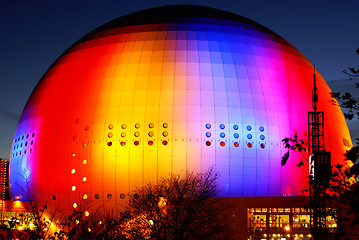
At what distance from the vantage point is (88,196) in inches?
1532

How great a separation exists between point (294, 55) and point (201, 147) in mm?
13223

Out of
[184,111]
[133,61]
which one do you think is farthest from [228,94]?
[133,61]

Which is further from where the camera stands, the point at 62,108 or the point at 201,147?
the point at 62,108

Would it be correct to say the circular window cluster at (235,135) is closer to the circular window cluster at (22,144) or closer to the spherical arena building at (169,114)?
the spherical arena building at (169,114)

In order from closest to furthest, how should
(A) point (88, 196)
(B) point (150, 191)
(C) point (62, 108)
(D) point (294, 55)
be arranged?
(B) point (150, 191), (A) point (88, 196), (C) point (62, 108), (D) point (294, 55)

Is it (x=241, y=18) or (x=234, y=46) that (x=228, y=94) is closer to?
(x=234, y=46)

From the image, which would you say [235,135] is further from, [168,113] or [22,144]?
[22,144]

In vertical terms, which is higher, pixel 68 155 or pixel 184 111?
pixel 184 111

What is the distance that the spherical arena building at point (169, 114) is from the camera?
37875 millimetres

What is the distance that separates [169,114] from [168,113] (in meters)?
0.10

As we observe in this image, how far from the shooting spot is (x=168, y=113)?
125 ft

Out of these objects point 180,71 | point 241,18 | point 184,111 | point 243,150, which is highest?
point 241,18

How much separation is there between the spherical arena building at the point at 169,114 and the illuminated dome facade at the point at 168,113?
0.23 feet

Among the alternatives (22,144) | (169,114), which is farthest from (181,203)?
(22,144)
